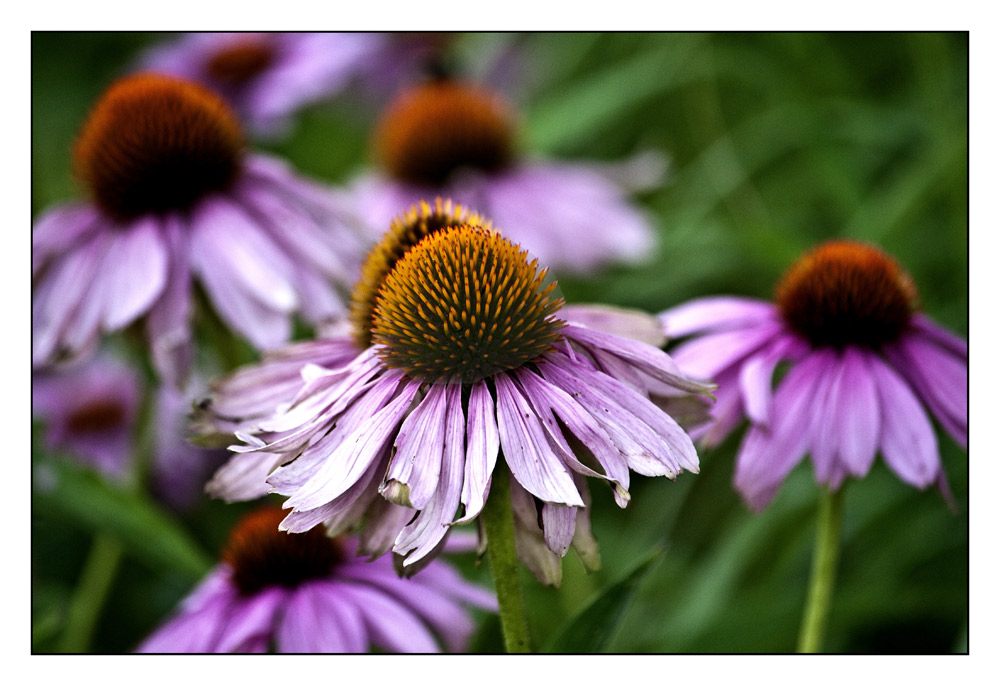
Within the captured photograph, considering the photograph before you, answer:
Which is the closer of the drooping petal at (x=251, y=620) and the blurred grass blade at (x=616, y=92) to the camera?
the drooping petal at (x=251, y=620)

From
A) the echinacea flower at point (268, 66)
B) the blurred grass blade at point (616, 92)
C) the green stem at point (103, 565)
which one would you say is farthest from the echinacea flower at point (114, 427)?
the blurred grass blade at point (616, 92)

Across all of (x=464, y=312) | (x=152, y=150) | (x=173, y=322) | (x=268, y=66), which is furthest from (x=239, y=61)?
(x=464, y=312)

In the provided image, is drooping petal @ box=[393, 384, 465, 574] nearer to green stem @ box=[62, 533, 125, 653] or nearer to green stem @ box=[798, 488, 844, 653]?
green stem @ box=[798, 488, 844, 653]

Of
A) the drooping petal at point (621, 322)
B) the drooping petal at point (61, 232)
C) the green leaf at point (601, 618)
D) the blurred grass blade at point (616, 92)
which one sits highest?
the blurred grass blade at point (616, 92)

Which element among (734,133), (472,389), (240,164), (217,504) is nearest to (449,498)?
(472,389)

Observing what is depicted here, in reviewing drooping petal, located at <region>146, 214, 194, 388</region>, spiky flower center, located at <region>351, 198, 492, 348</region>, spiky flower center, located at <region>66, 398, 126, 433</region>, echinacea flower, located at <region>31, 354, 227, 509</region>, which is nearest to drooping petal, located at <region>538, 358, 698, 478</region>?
spiky flower center, located at <region>351, 198, 492, 348</region>

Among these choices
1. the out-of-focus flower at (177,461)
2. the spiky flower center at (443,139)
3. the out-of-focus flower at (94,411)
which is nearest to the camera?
the out-of-focus flower at (177,461)

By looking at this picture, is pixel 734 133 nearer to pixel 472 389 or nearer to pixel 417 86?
pixel 417 86

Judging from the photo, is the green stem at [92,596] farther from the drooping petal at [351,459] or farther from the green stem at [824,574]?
the green stem at [824,574]
